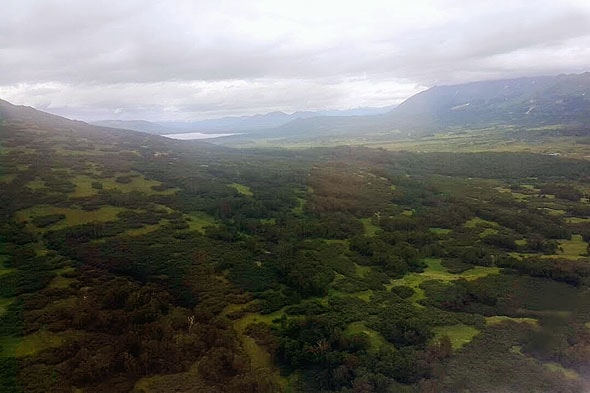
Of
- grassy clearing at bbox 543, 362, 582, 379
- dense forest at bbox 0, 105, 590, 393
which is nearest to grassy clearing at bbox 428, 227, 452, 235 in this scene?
dense forest at bbox 0, 105, 590, 393

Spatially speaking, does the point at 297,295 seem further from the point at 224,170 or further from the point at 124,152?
the point at 124,152

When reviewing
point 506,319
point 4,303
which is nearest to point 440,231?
point 506,319

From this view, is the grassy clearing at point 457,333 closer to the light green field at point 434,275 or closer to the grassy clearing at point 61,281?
the light green field at point 434,275

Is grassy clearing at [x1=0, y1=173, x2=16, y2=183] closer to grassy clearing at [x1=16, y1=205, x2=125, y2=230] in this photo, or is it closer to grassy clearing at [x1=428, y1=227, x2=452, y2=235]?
grassy clearing at [x1=16, y1=205, x2=125, y2=230]

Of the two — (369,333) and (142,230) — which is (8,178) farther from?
(369,333)

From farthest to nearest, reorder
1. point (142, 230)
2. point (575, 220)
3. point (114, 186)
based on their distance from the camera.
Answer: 1. point (114, 186)
2. point (575, 220)
3. point (142, 230)

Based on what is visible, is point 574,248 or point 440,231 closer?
point 574,248

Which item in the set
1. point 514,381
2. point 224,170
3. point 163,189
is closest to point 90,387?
point 514,381
